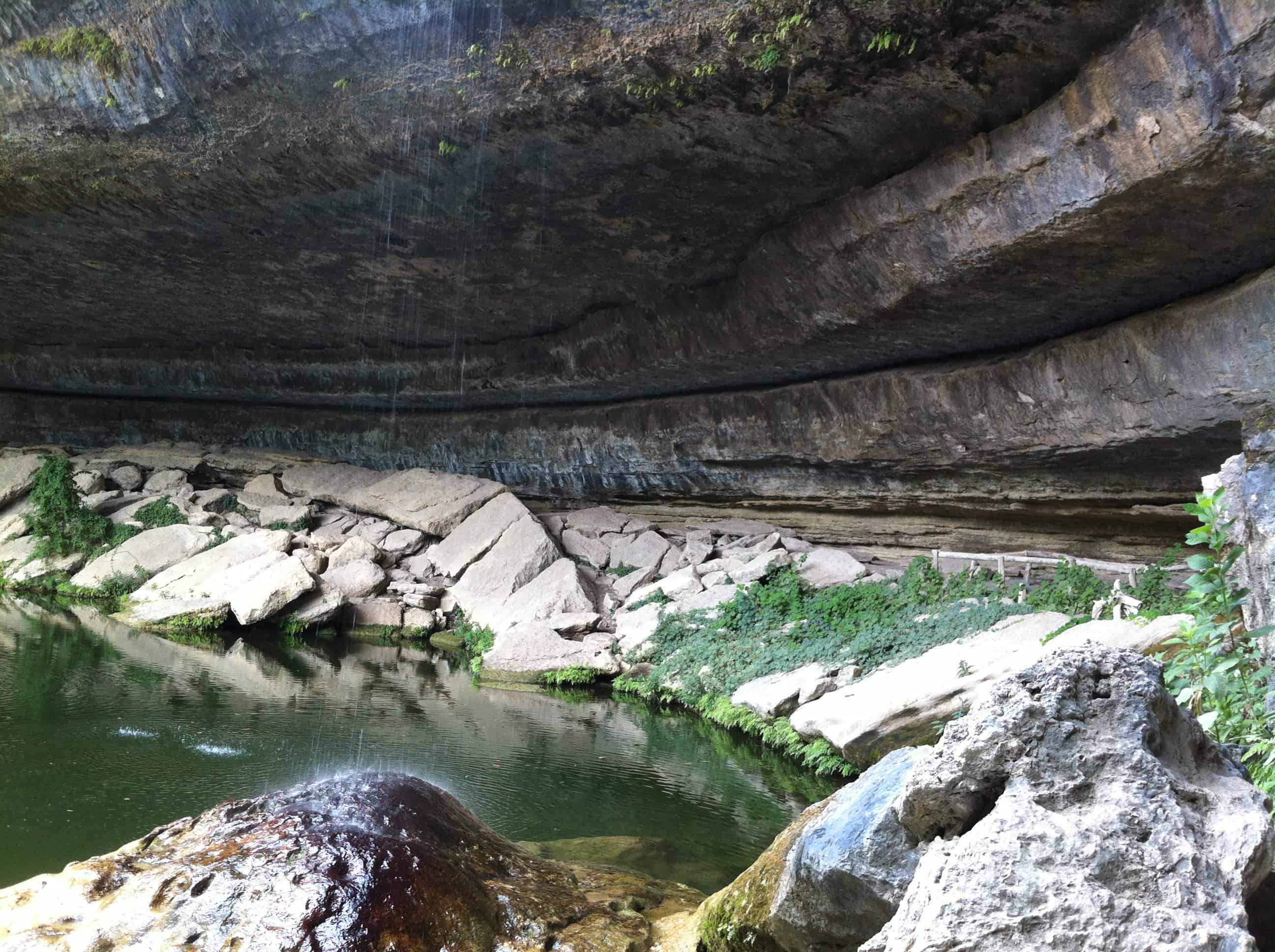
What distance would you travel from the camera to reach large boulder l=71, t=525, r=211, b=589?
51.3ft

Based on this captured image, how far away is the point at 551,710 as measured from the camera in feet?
34.0

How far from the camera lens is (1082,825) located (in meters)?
2.03

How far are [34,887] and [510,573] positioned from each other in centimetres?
1057

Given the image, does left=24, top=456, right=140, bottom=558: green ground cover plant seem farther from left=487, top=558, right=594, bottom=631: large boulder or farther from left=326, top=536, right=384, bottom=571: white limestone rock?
left=487, top=558, right=594, bottom=631: large boulder

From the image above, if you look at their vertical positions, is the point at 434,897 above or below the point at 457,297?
below

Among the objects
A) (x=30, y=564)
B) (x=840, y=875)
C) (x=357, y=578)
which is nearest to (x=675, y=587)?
(x=357, y=578)

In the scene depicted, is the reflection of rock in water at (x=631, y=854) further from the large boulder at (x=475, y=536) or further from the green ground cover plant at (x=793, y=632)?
the large boulder at (x=475, y=536)

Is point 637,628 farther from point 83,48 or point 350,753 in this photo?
point 83,48

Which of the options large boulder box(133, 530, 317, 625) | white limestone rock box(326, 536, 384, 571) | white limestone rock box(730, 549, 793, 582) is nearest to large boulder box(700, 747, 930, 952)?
white limestone rock box(730, 549, 793, 582)

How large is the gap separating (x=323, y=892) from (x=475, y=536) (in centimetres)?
1209

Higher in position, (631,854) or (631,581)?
(631,581)

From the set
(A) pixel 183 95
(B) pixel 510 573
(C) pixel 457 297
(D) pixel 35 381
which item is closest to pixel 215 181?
(A) pixel 183 95

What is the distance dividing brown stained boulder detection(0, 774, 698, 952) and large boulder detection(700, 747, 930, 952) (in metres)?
0.83

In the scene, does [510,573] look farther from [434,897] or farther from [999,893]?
[999,893]
